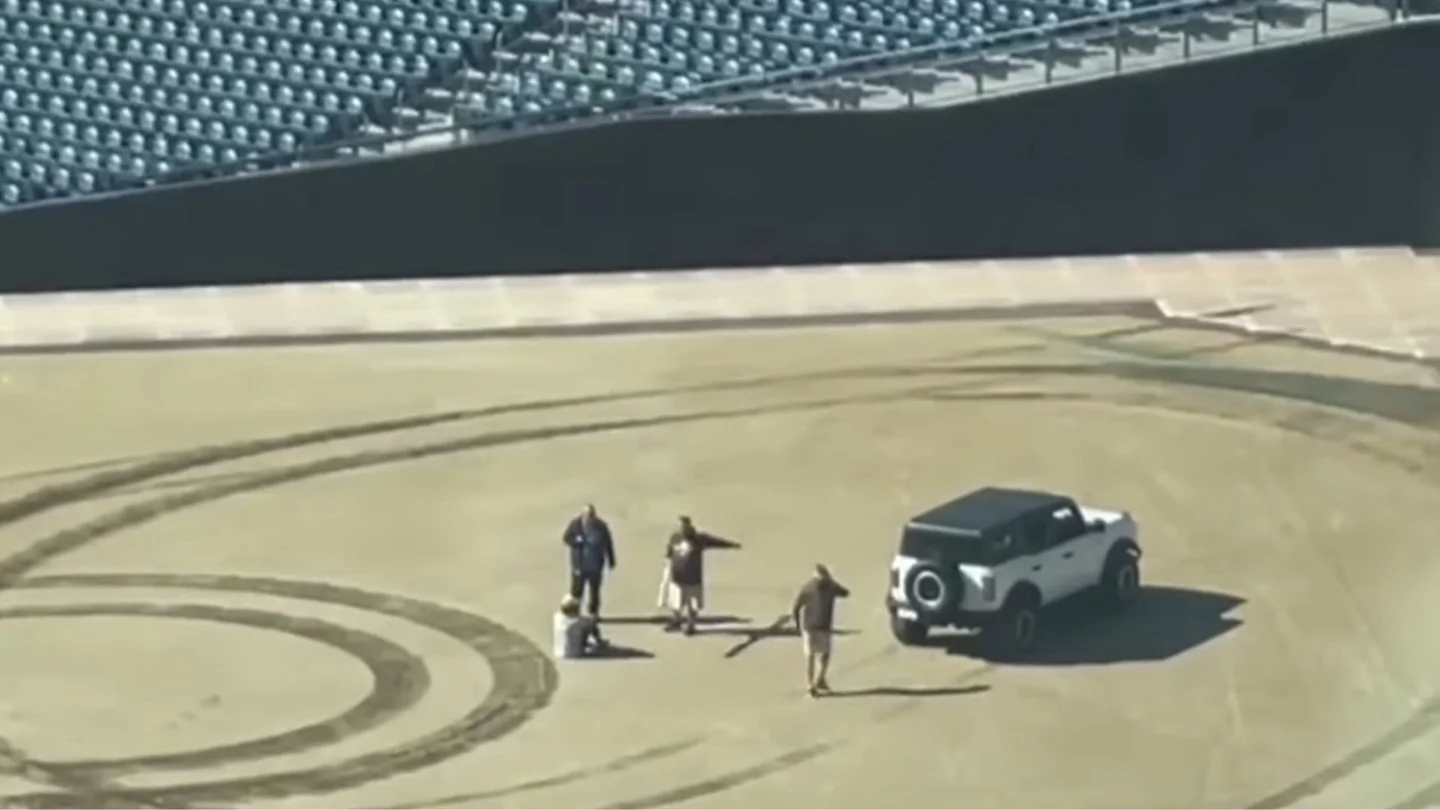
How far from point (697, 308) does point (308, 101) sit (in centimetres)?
616

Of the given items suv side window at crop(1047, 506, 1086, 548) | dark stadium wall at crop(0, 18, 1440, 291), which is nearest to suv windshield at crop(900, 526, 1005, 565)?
suv side window at crop(1047, 506, 1086, 548)

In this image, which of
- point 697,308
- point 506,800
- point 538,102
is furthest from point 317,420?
point 506,800

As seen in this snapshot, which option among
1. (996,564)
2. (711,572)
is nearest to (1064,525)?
(996,564)

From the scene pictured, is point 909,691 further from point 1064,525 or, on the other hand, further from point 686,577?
point 686,577

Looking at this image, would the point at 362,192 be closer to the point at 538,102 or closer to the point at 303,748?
the point at 538,102

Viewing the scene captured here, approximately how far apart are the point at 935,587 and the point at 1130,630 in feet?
5.62

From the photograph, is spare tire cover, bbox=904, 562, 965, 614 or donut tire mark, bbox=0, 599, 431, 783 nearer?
donut tire mark, bbox=0, 599, 431, 783

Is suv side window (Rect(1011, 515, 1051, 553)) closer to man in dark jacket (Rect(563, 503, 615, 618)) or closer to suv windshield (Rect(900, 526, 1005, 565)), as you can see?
suv windshield (Rect(900, 526, 1005, 565))

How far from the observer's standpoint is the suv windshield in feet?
77.9

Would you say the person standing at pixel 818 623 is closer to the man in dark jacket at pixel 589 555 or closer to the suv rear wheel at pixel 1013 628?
the suv rear wheel at pixel 1013 628

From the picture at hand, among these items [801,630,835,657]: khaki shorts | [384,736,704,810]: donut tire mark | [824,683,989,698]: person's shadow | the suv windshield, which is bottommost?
[824,683,989,698]: person's shadow

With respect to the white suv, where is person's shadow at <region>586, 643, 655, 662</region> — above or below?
below

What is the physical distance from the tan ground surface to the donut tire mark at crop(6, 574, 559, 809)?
0.04 meters

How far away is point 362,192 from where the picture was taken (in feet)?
120
